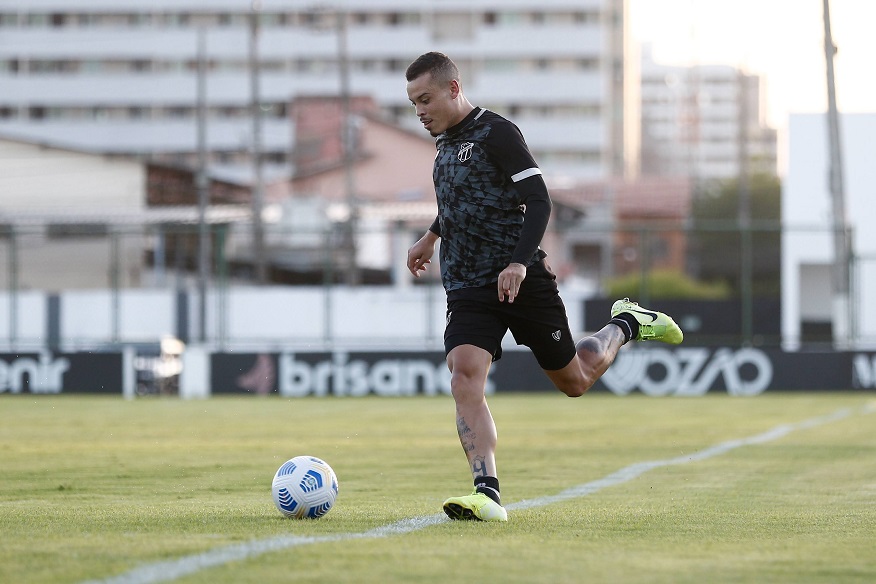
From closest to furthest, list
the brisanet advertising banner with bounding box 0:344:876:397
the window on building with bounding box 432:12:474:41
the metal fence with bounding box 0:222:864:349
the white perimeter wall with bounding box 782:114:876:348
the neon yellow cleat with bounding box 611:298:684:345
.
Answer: the neon yellow cleat with bounding box 611:298:684:345, the brisanet advertising banner with bounding box 0:344:876:397, the metal fence with bounding box 0:222:864:349, the white perimeter wall with bounding box 782:114:876:348, the window on building with bounding box 432:12:474:41

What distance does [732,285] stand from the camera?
6650cm

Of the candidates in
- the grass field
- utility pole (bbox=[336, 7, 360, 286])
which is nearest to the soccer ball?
the grass field

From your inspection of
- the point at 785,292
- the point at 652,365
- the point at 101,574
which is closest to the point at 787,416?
the point at 652,365

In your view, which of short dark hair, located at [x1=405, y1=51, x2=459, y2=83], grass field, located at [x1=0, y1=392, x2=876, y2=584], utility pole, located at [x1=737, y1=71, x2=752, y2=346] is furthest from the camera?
utility pole, located at [x1=737, y1=71, x2=752, y2=346]

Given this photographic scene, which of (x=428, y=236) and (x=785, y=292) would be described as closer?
(x=428, y=236)

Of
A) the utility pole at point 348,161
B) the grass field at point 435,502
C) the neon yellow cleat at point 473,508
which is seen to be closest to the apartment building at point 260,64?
the utility pole at point 348,161

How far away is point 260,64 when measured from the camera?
85.2 m

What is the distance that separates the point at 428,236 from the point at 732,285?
198 feet

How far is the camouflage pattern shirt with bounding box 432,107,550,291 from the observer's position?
22.9ft

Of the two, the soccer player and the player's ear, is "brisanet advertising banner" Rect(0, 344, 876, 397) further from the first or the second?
the player's ear

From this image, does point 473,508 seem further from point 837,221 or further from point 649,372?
point 837,221

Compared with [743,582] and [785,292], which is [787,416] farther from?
[785,292]

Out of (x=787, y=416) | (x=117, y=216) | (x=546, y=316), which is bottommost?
(x=787, y=416)

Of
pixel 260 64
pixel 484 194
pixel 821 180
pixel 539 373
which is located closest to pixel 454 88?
pixel 484 194
